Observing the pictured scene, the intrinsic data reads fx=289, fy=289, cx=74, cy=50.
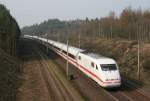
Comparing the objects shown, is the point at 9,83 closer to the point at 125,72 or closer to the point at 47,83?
the point at 47,83

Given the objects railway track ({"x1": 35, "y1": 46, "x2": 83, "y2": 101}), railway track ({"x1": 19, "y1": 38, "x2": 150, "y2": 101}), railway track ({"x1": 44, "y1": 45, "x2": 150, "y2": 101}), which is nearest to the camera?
railway track ({"x1": 44, "y1": 45, "x2": 150, "y2": 101})

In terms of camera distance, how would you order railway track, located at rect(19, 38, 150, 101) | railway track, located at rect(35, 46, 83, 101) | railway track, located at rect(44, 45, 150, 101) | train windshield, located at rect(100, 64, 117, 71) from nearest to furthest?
railway track, located at rect(44, 45, 150, 101) → railway track, located at rect(19, 38, 150, 101) → railway track, located at rect(35, 46, 83, 101) → train windshield, located at rect(100, 64, 117, 71)

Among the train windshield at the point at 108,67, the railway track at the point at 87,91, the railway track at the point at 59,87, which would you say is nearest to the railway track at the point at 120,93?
the railway track at the point at 87,91

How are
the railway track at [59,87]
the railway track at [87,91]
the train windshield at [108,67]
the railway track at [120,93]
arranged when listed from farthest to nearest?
the train windshield at [108,67] → the railway track at [59,87] → the railway track at [87,91] → the railway track at [120,93]

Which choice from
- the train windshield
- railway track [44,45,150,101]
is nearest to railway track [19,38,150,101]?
railway track [44,45,150,101]

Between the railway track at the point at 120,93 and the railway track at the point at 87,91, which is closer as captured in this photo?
the railway track at the point at 120,93

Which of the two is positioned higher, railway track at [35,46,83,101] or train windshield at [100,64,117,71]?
train windshield at [100,64,117,71]

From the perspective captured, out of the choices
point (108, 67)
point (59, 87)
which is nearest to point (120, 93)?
point (108, 67)

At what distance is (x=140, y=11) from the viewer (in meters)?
136

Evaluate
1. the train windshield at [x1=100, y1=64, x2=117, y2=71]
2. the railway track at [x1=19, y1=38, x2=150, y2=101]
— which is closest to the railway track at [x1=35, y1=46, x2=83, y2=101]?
the railway track at [x1=19, y1=38, x2=150, y2=101]

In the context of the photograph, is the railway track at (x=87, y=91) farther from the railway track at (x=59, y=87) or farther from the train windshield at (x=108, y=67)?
the train windshield at (x=108, y=67)

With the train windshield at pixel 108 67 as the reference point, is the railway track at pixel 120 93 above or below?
below

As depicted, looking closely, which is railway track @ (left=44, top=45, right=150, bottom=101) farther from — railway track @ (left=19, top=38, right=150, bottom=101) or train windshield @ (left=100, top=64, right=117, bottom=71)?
train windshield @ (left=100, top=64, right=117, bottom=71)

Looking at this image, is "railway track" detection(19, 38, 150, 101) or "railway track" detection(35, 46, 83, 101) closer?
"railway track" detection(19, 38, 150, 101)
